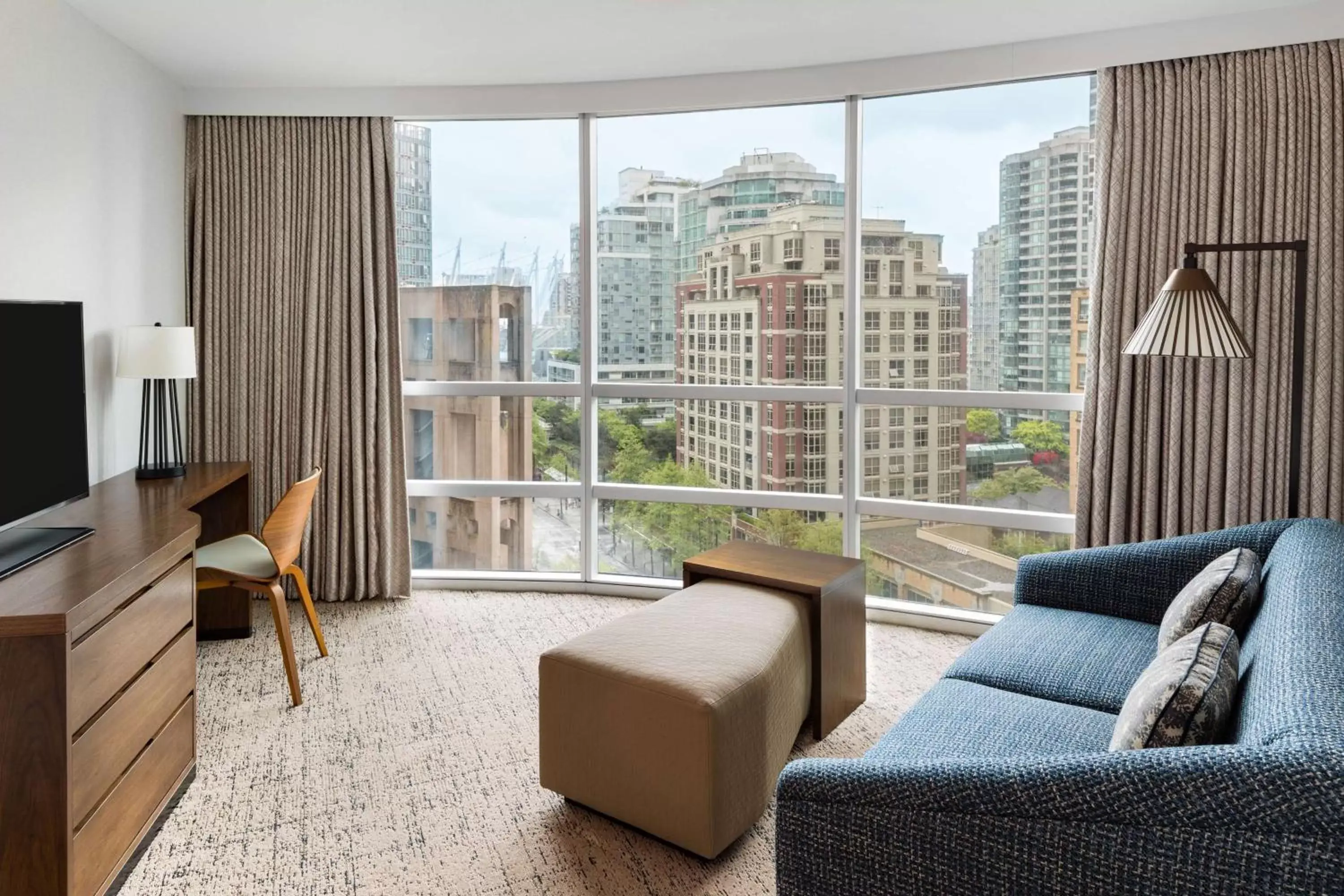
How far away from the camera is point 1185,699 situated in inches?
59.4

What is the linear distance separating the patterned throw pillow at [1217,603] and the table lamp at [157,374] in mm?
3394

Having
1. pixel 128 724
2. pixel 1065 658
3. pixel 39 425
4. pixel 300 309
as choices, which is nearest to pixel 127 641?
pixel 128 724

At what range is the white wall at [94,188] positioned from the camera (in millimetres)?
2951

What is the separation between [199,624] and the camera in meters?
3.96

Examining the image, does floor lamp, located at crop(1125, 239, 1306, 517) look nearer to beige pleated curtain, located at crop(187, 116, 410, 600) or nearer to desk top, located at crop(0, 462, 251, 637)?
desk top, located at crop(0, 462, 251, 637)

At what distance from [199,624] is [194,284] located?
5.12 ft

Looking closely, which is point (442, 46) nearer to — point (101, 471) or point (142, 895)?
point (101, 471)

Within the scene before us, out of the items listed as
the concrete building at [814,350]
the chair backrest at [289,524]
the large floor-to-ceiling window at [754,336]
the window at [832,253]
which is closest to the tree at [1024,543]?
the large floor-to-ceiling window at [754,336]

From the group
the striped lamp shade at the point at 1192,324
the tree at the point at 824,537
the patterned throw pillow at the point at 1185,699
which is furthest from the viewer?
the tree at the point at 824,537

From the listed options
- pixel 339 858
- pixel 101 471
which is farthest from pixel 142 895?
pixel 101 471

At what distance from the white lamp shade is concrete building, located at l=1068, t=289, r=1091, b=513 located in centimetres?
348

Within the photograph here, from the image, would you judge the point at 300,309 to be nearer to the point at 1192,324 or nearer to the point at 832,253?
the point at 832,253

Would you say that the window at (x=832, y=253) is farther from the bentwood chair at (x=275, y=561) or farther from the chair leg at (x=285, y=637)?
the chair leg at (x=285, y=637)

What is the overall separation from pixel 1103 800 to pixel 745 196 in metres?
3.47
